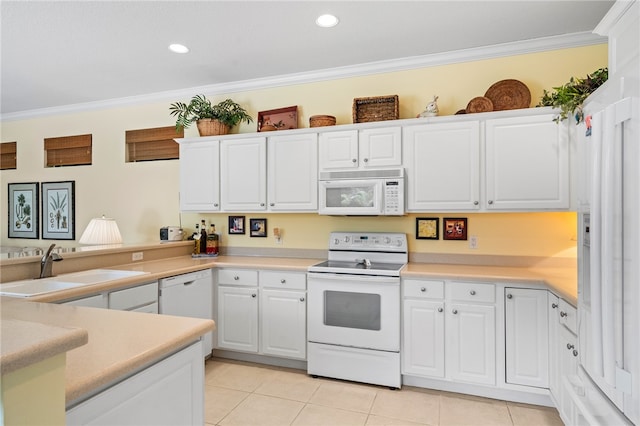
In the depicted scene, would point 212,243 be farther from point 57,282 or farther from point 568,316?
point 568,316

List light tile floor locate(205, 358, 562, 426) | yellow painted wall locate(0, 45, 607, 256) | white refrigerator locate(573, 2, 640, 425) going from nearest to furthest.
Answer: white refrigerator locate(573, 2, 640, 425), light tile floor locate(205, 358, 562, 426), yellow painted wall locate(0, 45, 607, 256)

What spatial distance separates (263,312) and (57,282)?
152 cm

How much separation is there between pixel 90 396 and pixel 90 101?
4.60 metres

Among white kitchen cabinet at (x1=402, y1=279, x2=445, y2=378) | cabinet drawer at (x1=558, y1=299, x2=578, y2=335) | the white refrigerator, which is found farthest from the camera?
white kitchen cabinet at (x1=402, y1=279, x2=445, y2=378)

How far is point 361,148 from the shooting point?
10.4 feet

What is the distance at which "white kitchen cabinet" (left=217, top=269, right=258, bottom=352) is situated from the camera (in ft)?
10.6

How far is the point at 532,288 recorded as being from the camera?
8.22 ft

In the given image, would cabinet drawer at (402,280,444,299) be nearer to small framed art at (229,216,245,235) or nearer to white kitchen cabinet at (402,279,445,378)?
white kitchen cabinet at (402,279,445,378)

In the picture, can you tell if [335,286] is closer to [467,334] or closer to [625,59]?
[467,334]

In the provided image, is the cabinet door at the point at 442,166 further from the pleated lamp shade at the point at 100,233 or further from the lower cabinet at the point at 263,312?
the pleated lamp shade at the point at 100,233

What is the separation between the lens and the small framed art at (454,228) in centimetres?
317

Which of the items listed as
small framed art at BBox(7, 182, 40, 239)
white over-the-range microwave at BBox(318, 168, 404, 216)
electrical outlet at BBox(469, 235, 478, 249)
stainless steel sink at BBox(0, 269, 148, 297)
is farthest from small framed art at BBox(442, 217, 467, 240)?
small framed art at BBox(7, 182, 40, 239)

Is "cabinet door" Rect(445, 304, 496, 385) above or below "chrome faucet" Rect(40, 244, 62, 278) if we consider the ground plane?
below

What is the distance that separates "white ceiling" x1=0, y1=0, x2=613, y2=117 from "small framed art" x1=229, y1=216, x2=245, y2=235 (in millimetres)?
1457
